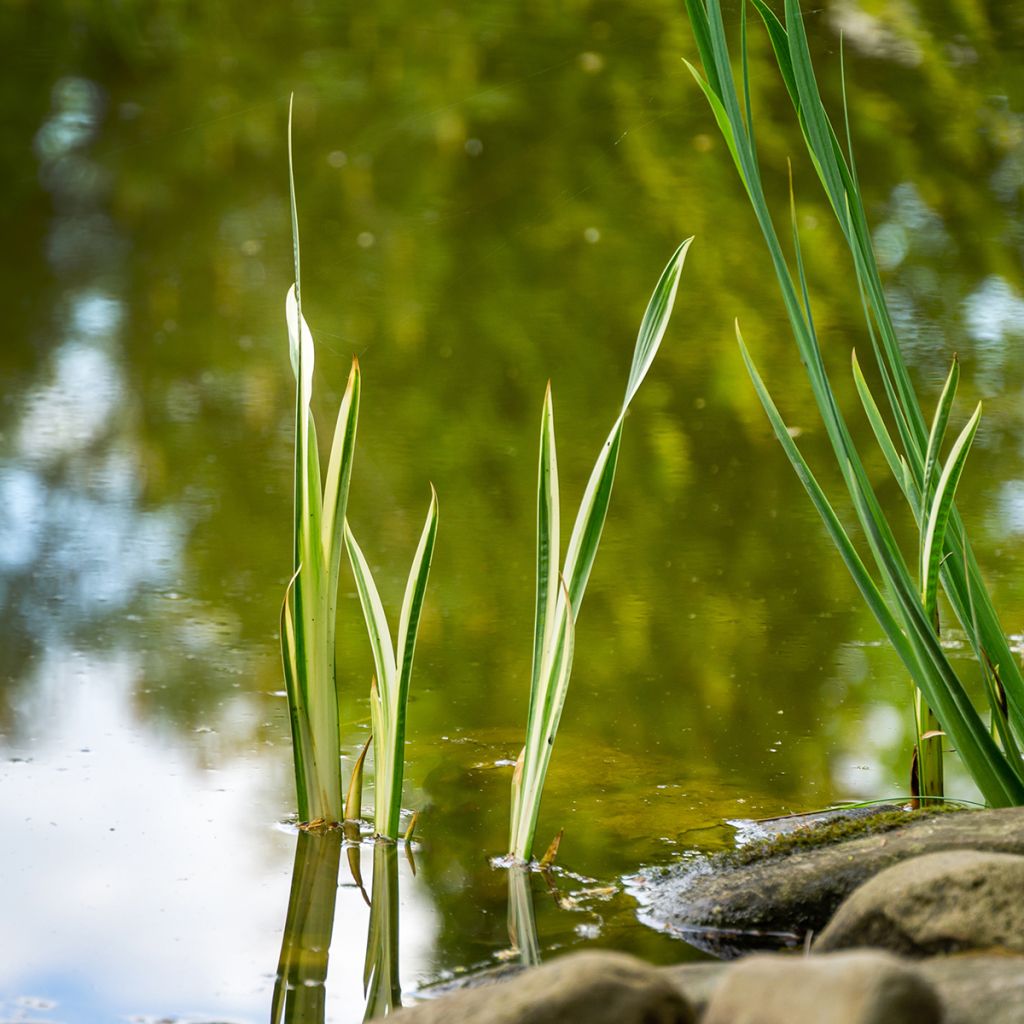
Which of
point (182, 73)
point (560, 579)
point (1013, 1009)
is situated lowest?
point (1013, 1009)

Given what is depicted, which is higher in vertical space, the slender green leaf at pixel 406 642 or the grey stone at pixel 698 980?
the slender green leaf at pixel 406 642

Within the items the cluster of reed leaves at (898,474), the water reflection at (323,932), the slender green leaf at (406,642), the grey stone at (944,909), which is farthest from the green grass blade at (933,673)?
the water reflection at (323,932)

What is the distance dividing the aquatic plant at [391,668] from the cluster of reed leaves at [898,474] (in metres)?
0.38

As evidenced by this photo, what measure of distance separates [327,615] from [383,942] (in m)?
0.33

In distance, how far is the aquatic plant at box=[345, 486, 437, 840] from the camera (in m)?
1.37

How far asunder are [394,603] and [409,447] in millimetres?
601

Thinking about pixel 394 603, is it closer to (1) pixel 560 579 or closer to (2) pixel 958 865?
(1) pixel 560 579

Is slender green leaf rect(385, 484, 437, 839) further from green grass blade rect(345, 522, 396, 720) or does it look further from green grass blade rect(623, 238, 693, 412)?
green grass blade rect(623, 238, 693, 412)

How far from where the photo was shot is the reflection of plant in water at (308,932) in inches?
45.5

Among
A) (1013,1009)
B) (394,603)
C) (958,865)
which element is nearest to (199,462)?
(394,603)

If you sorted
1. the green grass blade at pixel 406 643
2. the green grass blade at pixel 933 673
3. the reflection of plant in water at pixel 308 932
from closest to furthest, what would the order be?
the reflection of plant in water at pixel 308 932
the green grass blade at pixel 933 673
the green grass blade at pixel 406 643

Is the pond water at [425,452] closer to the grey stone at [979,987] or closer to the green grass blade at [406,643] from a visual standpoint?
the green grass blade at [406,643]

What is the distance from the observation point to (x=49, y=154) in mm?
4016

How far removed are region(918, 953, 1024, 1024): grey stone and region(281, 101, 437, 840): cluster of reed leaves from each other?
0.59 m
